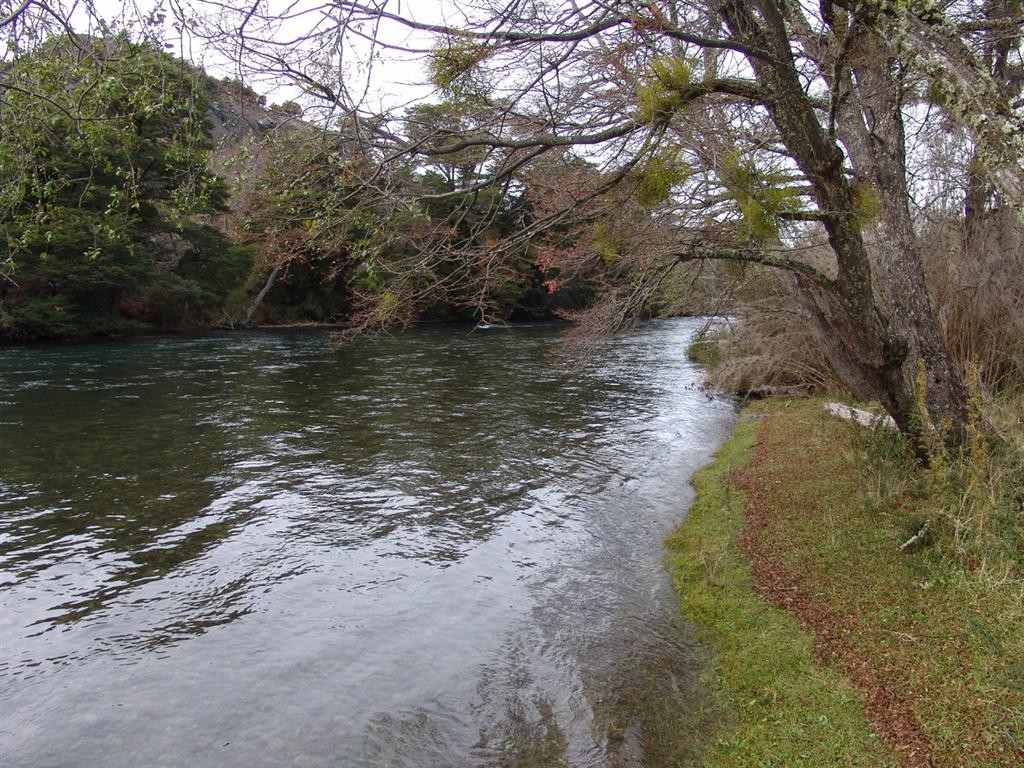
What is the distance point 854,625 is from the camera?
224 inches

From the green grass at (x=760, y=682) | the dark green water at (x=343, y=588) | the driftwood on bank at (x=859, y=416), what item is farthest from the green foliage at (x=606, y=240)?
the driftwood on bank at (x=859, y=416)

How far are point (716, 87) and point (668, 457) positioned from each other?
799 centimetres

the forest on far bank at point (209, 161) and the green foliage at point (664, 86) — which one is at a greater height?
the green foliage at point (664, 86)

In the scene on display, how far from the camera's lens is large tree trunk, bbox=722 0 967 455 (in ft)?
20.1

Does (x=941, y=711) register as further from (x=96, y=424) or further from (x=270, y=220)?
A: (x=96, y=424)

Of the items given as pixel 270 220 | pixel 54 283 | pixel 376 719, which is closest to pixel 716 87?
pixel 270 220

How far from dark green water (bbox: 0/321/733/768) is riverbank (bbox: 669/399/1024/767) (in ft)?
1.45

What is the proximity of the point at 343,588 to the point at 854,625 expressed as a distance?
487 cm

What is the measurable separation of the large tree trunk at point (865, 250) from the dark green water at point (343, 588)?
121 inches

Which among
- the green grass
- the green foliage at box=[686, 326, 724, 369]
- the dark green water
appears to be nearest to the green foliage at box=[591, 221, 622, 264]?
the green grass

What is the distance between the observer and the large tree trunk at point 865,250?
6117mm

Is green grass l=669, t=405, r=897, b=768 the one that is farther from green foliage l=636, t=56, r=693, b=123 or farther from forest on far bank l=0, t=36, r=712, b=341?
green foliage l=636, t=56, r=693, b=123

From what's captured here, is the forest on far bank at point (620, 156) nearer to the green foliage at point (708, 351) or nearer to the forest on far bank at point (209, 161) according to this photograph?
the forest on far bank at point (209, 161)

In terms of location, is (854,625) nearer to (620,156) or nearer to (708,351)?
(620,156)
